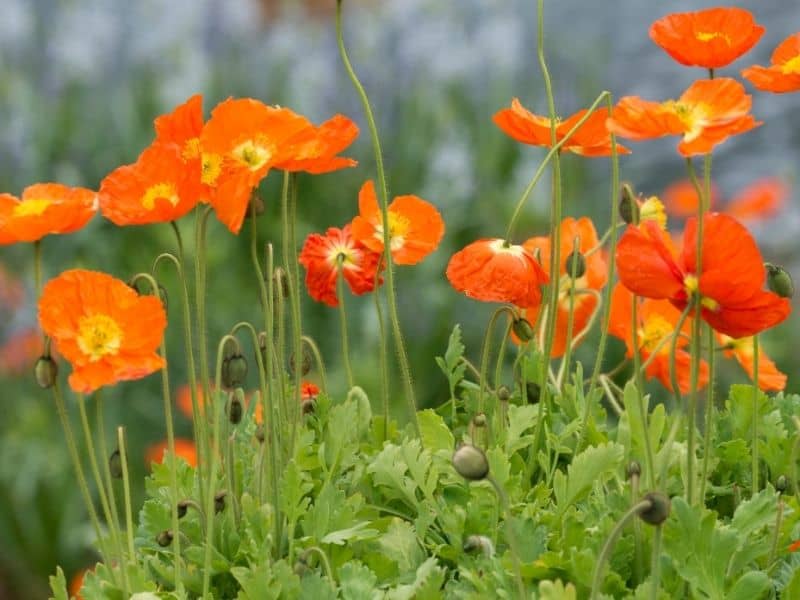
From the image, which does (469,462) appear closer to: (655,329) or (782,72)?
(782,72)

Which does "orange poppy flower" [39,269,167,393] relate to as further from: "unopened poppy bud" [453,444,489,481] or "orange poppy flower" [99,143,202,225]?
"unopened poppy bud" [453,444,489,481]

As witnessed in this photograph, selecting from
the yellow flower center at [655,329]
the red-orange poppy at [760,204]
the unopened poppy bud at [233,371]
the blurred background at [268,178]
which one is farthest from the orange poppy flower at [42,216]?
the red-orange poppy at [760,204]

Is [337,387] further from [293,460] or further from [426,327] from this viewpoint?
[293,460]

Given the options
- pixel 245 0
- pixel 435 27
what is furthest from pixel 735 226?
pixel 245 0

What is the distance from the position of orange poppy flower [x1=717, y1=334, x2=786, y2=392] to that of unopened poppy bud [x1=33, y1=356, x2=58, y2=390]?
53 centimetres

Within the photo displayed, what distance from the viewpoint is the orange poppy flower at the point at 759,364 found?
1164mm

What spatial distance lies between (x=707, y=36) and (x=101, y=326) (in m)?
0.41

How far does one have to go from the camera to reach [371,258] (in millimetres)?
1092

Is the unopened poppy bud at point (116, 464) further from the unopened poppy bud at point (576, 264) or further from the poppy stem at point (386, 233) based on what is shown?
the unopened poppy bud at point (576, 264)

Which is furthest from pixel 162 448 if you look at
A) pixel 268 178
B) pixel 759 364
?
pixel 759 364

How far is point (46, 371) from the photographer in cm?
86

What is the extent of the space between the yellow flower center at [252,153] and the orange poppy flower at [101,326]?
12 centimetres

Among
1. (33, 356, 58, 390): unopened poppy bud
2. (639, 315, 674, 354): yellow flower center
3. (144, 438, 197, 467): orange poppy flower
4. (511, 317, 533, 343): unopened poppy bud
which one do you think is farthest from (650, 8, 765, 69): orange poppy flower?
(144, 438, 197, 467): orange poppy flower

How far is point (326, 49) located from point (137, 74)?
36.2 inches
